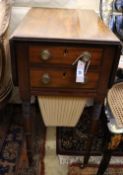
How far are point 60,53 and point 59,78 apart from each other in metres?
0.11

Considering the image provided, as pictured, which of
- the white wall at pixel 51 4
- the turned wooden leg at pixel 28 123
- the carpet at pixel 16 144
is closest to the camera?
the turned wooden leg at pixel 28 123

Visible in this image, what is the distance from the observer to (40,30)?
0.83m

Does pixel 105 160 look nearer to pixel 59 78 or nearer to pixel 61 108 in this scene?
pixel 61 108

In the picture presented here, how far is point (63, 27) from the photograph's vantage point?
2.92 feet

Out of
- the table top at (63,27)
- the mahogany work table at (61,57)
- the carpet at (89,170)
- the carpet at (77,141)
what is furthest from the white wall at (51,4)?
the carpet at (89,170)

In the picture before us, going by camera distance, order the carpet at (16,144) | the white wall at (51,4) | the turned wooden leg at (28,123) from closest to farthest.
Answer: the turned wooden leg at (28,123)
the carpet at (16,144)
the white wall at (51,4)

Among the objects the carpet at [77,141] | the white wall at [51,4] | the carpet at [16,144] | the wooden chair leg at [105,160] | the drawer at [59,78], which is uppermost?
the white wall at [51,4]

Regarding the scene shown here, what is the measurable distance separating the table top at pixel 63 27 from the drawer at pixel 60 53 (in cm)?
4

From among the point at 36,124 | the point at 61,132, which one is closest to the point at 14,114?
the point at 36,124

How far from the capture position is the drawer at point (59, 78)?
84 centimetres

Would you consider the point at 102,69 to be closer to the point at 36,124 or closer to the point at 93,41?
the point at 93,41

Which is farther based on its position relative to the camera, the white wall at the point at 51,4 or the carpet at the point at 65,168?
the white wall at the point at 51,4

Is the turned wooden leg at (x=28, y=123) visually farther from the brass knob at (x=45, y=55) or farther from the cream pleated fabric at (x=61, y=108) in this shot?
the brass knob at (x=45, y=55)

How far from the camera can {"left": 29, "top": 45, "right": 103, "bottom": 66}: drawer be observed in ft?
2.57
